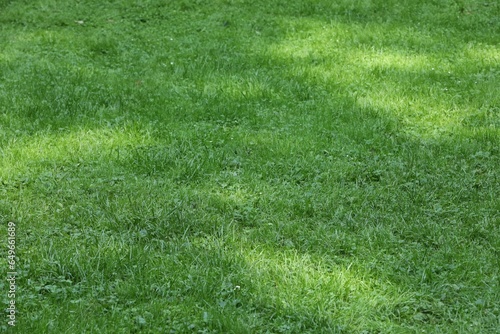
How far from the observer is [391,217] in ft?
17.1

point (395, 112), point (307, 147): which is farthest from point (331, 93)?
point (307, 147)

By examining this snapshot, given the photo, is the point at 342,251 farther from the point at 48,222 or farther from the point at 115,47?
the point at 115,47

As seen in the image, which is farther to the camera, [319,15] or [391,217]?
[319,15]

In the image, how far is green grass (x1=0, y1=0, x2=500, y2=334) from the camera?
Answer: 13.9ft

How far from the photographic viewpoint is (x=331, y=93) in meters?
7.54

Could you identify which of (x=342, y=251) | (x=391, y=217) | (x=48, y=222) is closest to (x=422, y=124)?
(x=391, y=217)

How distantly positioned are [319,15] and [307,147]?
14.1 ft

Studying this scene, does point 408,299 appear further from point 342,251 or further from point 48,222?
point 48,222

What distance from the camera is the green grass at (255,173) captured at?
4.24 metres

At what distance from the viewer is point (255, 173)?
5883 millimetres

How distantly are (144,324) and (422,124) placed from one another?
12.2 feet

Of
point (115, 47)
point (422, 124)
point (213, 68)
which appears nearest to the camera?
point (422, 124)

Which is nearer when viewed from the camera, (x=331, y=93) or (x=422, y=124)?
(x=422, y=124)

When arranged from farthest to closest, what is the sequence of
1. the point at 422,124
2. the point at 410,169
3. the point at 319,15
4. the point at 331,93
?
the point at 319,15
the point at 331,93
the point at 422,124
the point at 410,169
